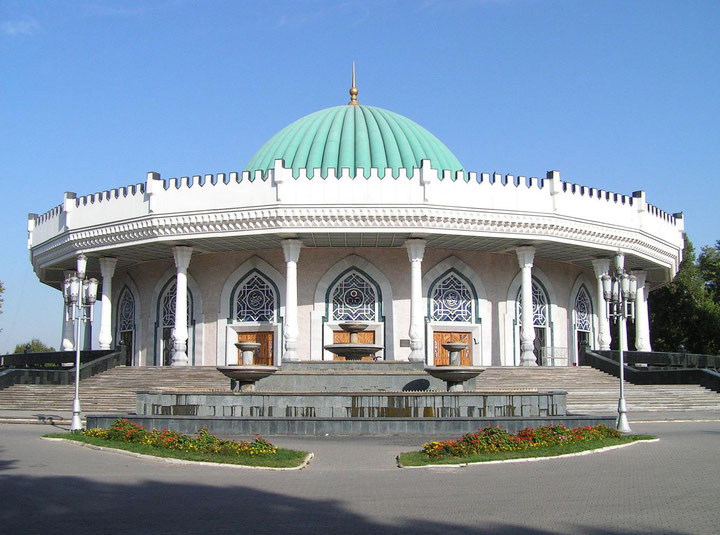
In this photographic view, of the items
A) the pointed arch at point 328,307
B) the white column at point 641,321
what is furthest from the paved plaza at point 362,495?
the white column at point 641,321

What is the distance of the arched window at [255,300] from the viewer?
30.3 meters

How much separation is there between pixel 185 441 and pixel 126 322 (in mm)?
22189

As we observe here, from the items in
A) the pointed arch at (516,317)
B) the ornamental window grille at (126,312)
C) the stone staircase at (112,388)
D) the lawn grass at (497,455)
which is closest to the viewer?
the lawn grass at (497,455)

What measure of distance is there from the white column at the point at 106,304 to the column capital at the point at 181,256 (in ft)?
12.7

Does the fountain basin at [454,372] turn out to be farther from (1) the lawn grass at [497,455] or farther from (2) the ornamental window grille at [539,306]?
(2) the ornamental window grille at [539,306]

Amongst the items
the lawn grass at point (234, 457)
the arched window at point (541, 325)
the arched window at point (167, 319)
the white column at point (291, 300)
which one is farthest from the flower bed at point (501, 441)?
the arched window at point (167, 319)

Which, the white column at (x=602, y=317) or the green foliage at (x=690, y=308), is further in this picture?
the green foliage at (x=690, y=308)

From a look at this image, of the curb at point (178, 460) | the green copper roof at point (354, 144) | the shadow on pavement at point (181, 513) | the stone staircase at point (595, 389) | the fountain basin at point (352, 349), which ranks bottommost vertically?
the shadow on pavement at point (181, 513)

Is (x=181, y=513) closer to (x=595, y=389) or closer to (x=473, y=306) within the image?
(x=595, y=389)

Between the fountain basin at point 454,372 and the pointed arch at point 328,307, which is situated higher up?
the pointed arch at point 328,307

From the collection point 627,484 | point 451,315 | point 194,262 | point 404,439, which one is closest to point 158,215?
point 194,262

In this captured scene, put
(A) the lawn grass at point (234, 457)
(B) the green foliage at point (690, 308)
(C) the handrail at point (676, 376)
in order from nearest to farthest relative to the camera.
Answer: (A) the lawn grass at point (234, 457) < (C) the handrail at point (676, 376) < (B) the green foliage at point (690, 308)

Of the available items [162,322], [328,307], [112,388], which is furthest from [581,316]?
[112,388]

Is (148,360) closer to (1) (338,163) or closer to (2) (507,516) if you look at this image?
(1) (338,163)
